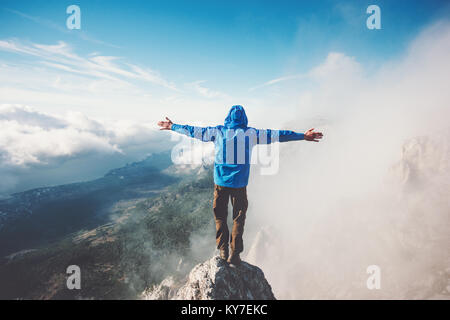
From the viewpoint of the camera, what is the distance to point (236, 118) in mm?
6332

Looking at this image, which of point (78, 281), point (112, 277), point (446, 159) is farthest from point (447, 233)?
point (78, 281)

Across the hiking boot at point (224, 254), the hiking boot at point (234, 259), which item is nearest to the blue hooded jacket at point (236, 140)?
the hiking boot at point (224, 254)

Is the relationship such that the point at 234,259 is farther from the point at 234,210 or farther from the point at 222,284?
the point at 234,210

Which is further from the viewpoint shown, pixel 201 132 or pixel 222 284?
pixel 222 284

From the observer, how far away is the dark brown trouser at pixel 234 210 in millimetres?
6782

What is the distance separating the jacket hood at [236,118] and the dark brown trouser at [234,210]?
235 cm

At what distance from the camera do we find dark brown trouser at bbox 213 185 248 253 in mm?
6782

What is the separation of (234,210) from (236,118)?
3.47 meters

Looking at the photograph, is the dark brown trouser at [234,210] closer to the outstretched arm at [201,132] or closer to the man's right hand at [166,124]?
the outstretched arm at [201,132]

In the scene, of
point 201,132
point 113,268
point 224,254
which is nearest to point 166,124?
point 201,132

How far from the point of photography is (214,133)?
659 centimetres

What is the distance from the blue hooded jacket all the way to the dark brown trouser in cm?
39
